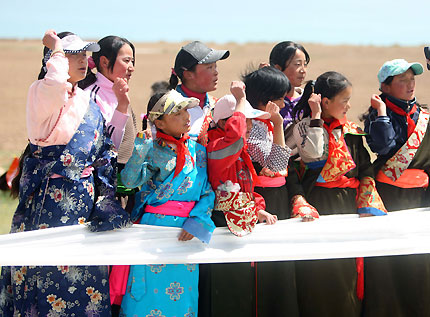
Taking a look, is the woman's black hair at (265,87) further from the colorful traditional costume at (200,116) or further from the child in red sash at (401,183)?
the child in red sash at (401,183)

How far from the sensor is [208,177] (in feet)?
14.4

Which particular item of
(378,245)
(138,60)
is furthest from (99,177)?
(138,60)

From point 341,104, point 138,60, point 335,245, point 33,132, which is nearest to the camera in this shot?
point 33,132

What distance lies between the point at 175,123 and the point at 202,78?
2.58 ft

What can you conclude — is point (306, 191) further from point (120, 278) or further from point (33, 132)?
point (33, 132)

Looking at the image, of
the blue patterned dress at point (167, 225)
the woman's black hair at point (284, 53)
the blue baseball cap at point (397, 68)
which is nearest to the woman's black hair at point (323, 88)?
the blue baseball cap at point (397, 68)

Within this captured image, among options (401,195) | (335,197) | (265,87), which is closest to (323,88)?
(265,87)

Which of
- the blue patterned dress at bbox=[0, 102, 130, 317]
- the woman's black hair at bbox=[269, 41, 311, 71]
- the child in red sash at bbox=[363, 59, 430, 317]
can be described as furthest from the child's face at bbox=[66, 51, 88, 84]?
the child in red sash at bbox=[363, 59, 430, 317]

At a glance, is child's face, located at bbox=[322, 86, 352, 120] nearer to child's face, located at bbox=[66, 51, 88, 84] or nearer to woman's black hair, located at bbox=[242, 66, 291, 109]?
woman's black hair, located at bbox=[242, 66, 291, 109]

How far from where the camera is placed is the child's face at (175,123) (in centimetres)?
420

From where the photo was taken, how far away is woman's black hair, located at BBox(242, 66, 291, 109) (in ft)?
14.9

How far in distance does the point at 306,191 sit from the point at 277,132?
0.60 metres

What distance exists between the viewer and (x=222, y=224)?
4.46 metres

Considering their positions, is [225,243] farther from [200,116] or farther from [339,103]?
[339,103]
